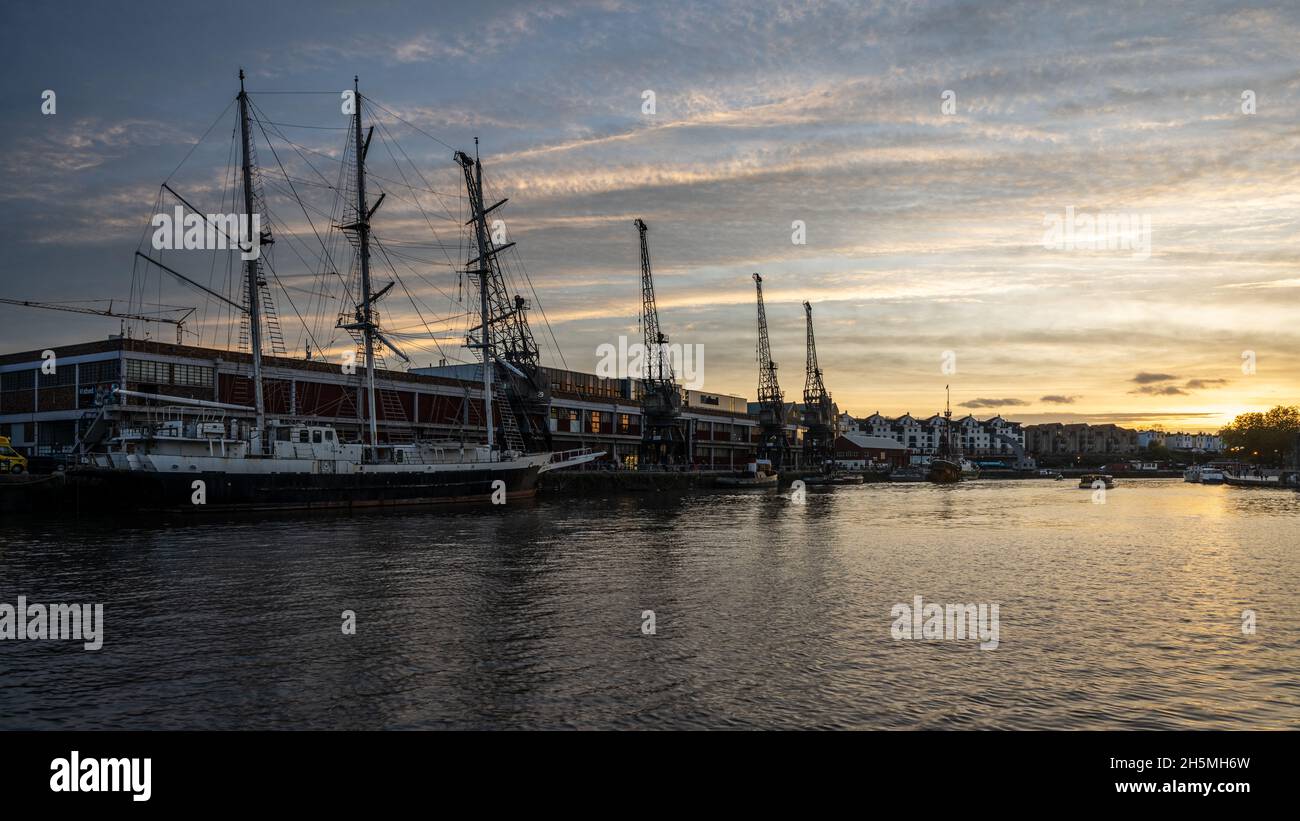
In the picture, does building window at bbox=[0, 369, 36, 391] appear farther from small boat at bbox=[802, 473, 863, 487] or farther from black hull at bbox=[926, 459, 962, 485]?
black hull at bbox=[926, 459, 962, 485]

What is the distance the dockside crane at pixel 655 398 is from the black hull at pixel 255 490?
52.6 meters

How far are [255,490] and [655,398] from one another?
70.6 meters

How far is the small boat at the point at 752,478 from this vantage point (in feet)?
406

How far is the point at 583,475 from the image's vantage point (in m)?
100

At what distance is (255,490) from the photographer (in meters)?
57.9

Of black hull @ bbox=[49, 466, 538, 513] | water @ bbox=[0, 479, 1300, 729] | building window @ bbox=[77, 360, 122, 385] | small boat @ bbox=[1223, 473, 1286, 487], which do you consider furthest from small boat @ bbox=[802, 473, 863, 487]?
water @ bbox=[0, 479, 1300, 729]

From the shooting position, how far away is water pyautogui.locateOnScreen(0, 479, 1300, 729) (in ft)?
49.0

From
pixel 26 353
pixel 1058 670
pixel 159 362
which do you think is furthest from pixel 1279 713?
pixel 26 353

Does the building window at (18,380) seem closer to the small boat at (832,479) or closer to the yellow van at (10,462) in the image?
the yellow van at (10,462)

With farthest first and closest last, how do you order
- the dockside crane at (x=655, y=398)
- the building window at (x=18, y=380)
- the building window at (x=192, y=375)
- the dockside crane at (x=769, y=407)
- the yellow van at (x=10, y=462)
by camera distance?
Result: the dockside crane at (x=769, y=407)
the dockside crane at (x=655, y=398)
the building window at (x=18, y=380)
the building window at (x=192, y=375)
the yellow van at (x=10, y=462)

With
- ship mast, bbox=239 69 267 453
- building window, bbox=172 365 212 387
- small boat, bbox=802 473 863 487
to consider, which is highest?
ship mast, bbox=239 69 267 453

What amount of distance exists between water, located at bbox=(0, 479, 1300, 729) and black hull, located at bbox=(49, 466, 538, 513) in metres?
10.3

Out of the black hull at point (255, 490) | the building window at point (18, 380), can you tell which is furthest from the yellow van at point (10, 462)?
the building window at point (18, 380)

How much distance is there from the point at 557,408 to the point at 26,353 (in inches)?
2263
